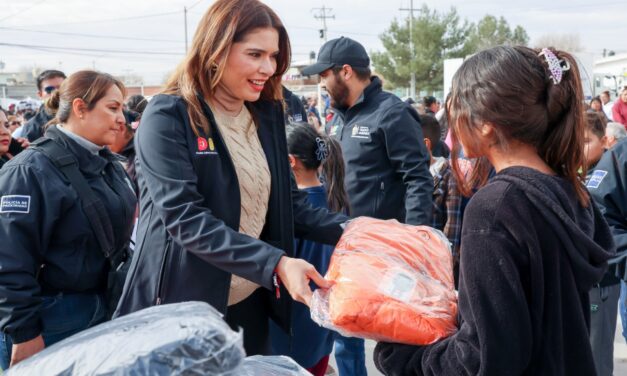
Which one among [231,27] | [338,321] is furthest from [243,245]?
[231,27]

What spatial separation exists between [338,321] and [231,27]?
3.58ft

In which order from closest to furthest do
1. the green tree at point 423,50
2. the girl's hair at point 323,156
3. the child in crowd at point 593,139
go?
the girl's hair at point 323,156 < the child in crowd at point 593,139 < the green tree at point 423,50

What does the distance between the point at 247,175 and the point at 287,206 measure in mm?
225

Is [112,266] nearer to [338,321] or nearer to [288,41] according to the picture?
[288,41]

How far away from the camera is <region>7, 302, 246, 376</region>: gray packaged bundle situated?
0.94 m

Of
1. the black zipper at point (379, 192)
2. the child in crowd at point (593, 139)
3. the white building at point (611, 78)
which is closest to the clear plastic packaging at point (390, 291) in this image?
the black zipper at point (379, 192)

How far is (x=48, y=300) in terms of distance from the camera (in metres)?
2.56

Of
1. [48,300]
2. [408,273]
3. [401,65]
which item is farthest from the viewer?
[401,65]

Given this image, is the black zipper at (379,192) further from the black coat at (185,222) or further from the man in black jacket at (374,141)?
the black coat at (185,222)

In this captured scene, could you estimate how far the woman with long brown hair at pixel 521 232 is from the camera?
1392 millimetres

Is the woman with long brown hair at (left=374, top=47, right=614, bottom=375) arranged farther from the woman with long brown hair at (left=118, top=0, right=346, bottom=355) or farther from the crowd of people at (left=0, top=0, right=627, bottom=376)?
the woman with long brown hair at (left=118, top=0, right=346, bottom=355)

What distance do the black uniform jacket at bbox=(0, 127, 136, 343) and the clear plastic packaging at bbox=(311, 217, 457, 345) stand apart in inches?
54.0

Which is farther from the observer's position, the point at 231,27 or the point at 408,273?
the point at 231,27

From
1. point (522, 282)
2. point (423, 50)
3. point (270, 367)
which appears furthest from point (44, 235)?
point (423, 50)
